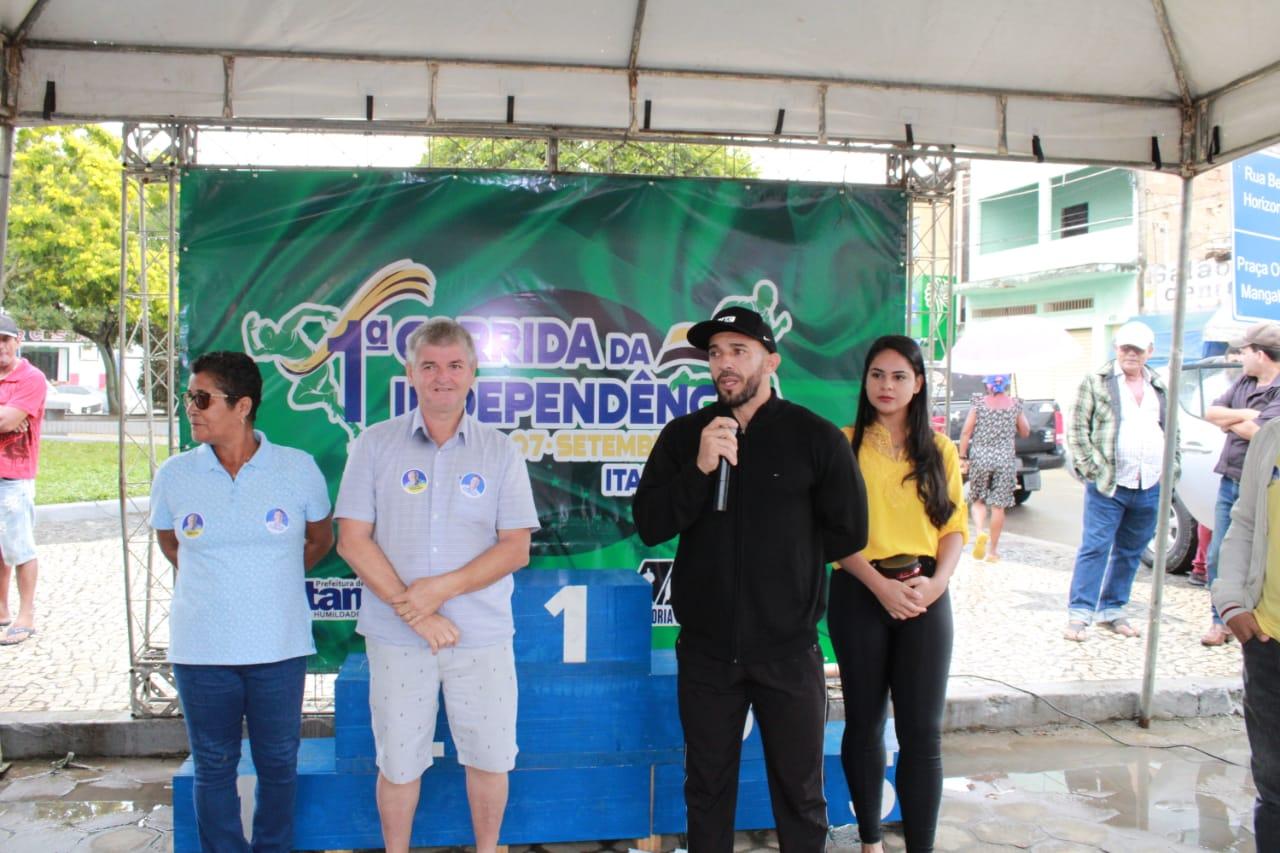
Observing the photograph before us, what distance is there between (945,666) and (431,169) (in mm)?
2965

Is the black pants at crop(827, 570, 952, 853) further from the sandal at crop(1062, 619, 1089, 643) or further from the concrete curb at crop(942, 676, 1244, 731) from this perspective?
Answer: the sandal at crop(1062, 619, 1089, 643)

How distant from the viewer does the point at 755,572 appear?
8.36ft

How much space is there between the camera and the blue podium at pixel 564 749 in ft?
10.00

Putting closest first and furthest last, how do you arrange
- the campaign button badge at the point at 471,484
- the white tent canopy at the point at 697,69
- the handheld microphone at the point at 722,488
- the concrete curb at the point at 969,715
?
the handheld microphone at the point at 722,488, the campaign button badge at the point at 471,484, the white tent canopy at the point at 697,69, the concrete curb at the point at 969,715

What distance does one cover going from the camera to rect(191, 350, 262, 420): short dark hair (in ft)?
8.71

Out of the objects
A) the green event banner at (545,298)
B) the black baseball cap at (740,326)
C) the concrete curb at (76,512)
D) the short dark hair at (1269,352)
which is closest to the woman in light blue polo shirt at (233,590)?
the green event banner at (545,298)

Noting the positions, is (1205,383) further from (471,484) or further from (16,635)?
(16,635)

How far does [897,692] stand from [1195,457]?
219 inches

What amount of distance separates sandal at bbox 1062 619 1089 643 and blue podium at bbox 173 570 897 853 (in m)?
3.57

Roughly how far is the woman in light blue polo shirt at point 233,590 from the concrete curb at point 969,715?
4.53 feet

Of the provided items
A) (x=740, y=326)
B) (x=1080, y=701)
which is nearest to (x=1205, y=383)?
(x=1080, y=701)

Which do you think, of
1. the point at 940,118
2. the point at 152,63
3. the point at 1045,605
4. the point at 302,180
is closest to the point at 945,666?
the point at 940,118

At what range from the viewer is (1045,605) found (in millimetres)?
6668

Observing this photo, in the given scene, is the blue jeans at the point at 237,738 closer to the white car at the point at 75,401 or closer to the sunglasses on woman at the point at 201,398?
the sunglasses on woman at the point at 201,398
